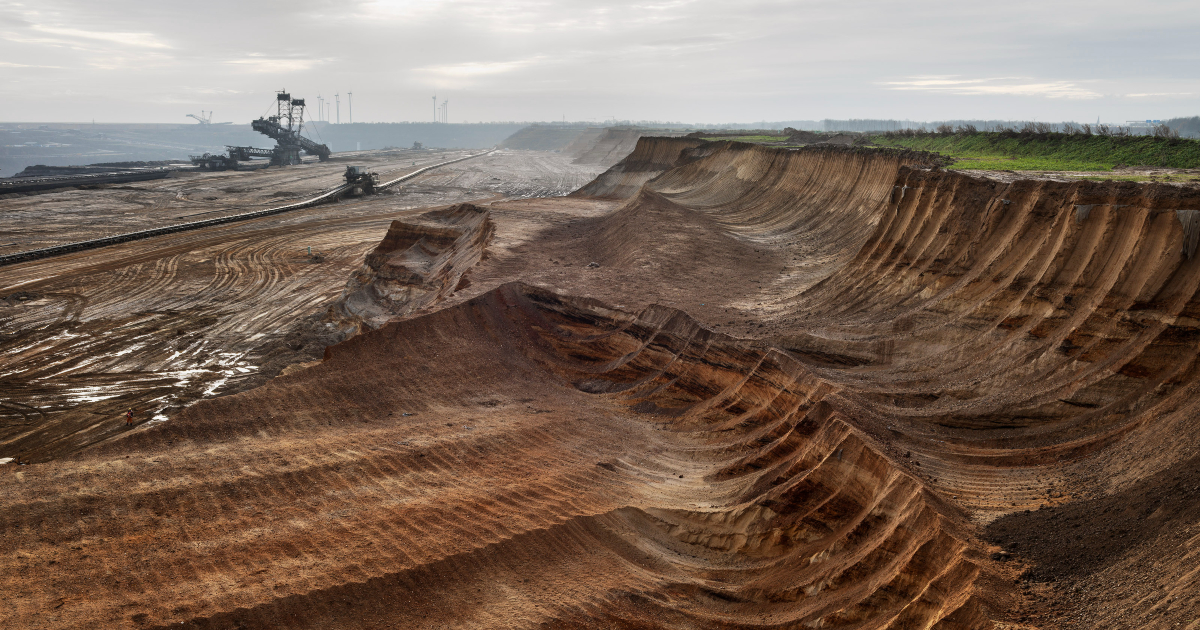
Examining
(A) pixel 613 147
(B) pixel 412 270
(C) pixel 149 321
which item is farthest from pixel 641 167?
(A) pixel 613 147

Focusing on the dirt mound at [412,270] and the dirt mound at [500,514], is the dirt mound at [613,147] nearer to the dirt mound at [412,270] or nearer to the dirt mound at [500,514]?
the dirt mound at [412,270]

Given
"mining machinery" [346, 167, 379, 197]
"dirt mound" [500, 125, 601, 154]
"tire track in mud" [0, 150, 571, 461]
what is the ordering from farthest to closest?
"dirt mound" [500, 125, 601, 154]
"mining machinery" [346, 167, 379, 197]
"tire track in mud" [0, 150, 571, 461]

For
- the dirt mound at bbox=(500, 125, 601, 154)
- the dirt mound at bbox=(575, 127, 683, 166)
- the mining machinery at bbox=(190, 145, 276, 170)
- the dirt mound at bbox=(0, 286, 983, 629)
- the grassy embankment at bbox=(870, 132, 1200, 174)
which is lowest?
the dirt mound at bbox=(0, 286, 983, 629)

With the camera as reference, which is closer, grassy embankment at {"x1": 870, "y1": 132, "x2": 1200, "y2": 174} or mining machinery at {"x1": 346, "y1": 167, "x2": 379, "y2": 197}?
grassy embankment at {"x1": 870, "y1": 132, "x2": 1200, "y2": 174}

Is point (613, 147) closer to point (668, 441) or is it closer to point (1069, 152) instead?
point (1069, 152)

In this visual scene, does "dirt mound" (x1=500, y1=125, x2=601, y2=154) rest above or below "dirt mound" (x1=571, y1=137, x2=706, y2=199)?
above

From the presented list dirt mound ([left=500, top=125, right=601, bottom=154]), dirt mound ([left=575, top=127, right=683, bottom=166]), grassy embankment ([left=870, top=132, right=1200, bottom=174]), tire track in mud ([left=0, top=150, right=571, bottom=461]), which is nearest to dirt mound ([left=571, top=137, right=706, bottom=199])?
tire track in mud ([left=0, top=150, right=571, bottom=461])

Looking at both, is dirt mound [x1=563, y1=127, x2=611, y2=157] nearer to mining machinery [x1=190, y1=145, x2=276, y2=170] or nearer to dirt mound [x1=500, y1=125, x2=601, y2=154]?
dirt mound [x1=500, y1=125, x2=601, y2=154]
